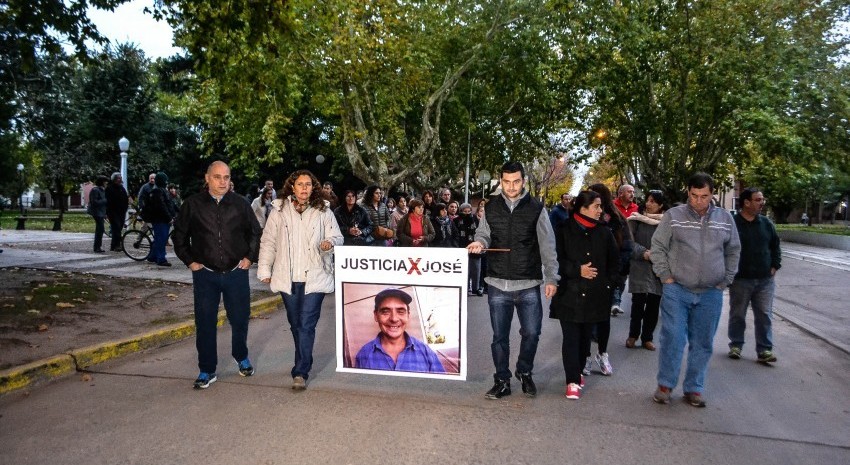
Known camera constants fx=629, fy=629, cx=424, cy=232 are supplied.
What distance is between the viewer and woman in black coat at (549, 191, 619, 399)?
5.29 metres

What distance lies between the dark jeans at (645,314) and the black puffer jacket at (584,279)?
2.16m

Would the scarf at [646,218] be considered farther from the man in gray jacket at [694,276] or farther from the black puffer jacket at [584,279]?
the black puffer jacket at [584,279]

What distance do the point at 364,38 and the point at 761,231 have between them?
13.9 meters

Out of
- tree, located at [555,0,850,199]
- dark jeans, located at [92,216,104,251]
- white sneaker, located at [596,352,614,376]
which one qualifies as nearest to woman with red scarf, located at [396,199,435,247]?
white sneaker, located at [596,352,614,376]

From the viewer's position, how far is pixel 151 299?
29.9 ft

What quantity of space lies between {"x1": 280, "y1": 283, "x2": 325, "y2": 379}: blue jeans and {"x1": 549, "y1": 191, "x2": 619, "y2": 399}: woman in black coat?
2069 mm

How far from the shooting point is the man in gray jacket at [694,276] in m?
5.13

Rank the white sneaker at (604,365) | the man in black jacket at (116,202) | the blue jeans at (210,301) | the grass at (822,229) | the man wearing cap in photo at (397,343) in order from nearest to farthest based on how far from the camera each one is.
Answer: the man wearing cap in photo at (397,343) < the blue jeans at (210,301) < the white sneaker at (604,365) < the man in black jacket at (116,202) < the grass at (822,229)

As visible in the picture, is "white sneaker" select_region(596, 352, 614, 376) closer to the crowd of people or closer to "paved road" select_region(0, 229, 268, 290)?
the crowd of people

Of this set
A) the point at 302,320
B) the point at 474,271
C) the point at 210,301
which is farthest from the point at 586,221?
the point at 474,271

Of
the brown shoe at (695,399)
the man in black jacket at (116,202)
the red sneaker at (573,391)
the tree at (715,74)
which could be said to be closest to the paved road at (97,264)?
the man in black jacket at (116,202)

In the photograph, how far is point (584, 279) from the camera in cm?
534

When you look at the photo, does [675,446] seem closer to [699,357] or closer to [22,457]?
[699,357]

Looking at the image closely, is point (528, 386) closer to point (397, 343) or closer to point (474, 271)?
point (397, 343)
